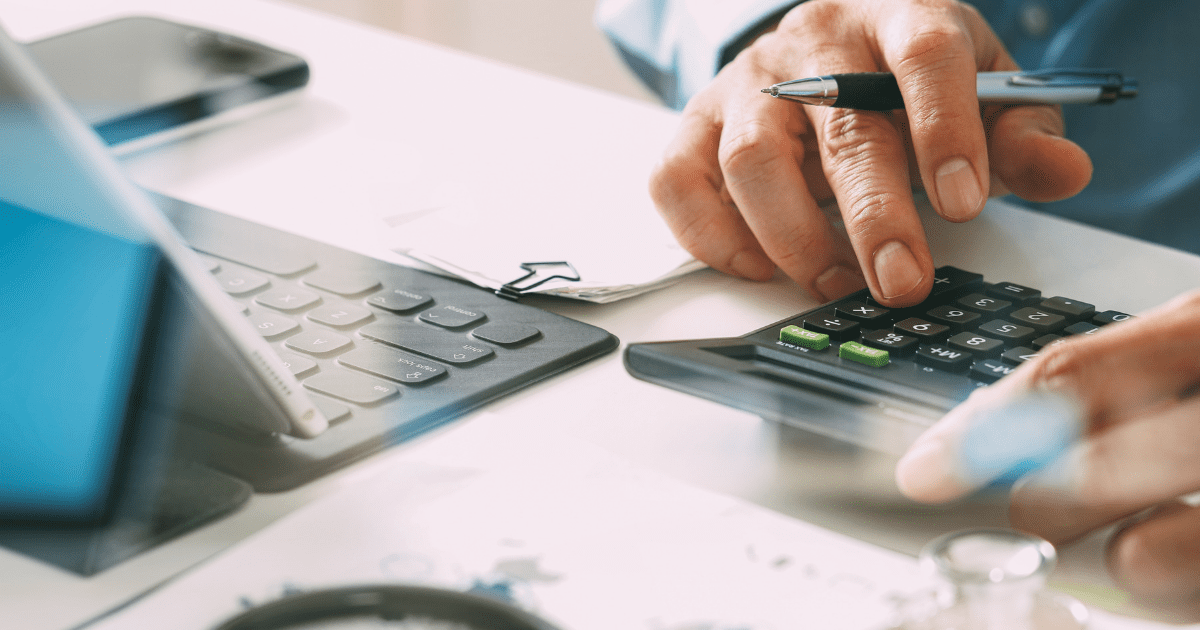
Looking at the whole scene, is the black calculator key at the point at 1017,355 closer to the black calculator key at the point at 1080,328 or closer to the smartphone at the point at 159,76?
the black calculator key at the point at 1080,328

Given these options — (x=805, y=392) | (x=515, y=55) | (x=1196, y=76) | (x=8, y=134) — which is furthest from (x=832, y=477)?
(x=515, y=55)

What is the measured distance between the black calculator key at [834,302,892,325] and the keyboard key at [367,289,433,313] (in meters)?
0.18

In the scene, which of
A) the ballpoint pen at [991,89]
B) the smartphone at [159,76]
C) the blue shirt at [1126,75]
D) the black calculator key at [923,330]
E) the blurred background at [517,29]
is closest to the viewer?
the black calculator key at [923,330]

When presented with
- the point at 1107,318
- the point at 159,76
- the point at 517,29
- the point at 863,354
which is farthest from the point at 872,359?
the point at 517,29

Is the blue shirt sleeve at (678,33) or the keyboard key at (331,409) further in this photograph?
the blue shirt sleeve at (678,33)

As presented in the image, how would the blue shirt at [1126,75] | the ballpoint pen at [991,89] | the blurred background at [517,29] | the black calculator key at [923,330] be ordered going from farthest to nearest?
the blurred background at [517,29], the blue shirt at [1126,75], the ballpoint pen at [991,89], the black calculator key at [923,330]

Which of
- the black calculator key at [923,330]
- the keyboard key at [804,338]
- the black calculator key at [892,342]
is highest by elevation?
the black calculator key at [923,330]

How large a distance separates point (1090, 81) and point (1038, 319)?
230 mm

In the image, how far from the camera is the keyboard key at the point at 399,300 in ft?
1.58

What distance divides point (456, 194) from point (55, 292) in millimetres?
324

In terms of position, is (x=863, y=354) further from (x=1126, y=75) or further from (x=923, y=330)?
(x=1126, y=75)

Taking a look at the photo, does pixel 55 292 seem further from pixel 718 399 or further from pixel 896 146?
pixel 896 146

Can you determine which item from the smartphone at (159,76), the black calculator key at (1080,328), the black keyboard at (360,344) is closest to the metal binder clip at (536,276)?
the black keyboard at (360,344)

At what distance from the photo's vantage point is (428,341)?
1.49 ft
